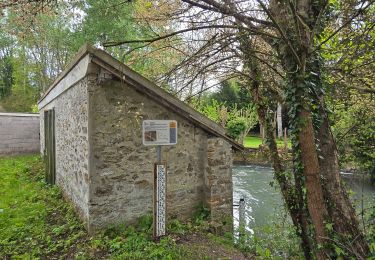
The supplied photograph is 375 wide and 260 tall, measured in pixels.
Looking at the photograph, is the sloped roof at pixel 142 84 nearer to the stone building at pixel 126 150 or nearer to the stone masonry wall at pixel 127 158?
the stone building at pixel 126 150

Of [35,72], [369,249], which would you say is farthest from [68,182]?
[35,72]

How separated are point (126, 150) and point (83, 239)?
157 cm

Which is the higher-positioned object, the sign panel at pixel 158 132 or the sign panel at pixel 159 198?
the sign panel at pixel 158 132

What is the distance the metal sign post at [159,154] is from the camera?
410cm

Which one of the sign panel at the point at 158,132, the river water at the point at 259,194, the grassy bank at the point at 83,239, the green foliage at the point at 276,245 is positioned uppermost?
the sign panel at the point at 158,132

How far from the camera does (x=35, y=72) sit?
24.5m

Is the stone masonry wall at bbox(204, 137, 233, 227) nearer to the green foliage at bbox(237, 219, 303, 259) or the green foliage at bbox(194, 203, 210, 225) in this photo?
the green foliage at bbox(194, 203, 210, 225)

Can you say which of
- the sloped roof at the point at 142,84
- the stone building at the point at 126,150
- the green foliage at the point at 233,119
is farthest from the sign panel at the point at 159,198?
the green foliage at the point at 233,119

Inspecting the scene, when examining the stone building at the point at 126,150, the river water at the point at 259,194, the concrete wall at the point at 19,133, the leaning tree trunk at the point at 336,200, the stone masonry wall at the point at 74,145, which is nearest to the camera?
the leaning tree trunk at the point at 336,200

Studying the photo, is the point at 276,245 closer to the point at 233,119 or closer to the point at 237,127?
the point at 237,127

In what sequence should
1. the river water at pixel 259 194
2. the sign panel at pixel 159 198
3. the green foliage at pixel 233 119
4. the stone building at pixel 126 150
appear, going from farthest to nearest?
1. the green foliage at pixel 233 119
2. the river water at pixel 259 194
3. the stone building at pixel 126 150
4. the sign panel at pixel 159 198

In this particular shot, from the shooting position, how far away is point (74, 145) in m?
5.54

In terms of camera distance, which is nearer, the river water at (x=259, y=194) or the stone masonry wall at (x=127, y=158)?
the stone masonry wall at (x=127, y=158)

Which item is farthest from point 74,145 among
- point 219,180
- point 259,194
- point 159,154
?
point 259,194
